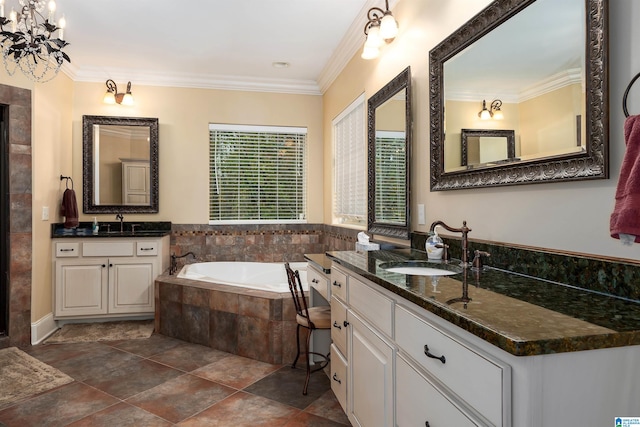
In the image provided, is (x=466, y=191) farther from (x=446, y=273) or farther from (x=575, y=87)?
(x=575, y=87)

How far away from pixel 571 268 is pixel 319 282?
5.17 feet

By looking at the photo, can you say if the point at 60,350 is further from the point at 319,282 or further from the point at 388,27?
the point at 388,27

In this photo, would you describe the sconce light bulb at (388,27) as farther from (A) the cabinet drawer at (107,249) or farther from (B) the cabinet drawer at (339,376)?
(A) the cabinet drawer at (107,249)

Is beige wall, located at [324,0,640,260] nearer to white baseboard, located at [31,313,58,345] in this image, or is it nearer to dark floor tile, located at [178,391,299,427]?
dark floor tile, located at [178,391,299,427]

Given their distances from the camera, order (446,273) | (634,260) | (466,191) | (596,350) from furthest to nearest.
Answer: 1. (466,191)
2. (446,273)
3. (634,260)
4. (596,350)

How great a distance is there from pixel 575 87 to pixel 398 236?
5.08ft

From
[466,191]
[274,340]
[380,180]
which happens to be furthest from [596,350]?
[274,340]

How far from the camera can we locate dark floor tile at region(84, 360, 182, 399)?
108 inches

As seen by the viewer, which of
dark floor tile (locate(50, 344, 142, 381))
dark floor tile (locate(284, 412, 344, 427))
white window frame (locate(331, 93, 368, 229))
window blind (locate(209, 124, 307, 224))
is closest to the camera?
dark floor tile (locate(284, 412, 344, 427))

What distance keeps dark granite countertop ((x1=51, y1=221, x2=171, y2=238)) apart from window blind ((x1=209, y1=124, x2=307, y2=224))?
56 cm

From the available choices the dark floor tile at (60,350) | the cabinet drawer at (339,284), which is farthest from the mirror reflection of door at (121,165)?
the cabinet drawer at (339,284)

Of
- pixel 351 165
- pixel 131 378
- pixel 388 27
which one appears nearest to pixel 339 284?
pixel 388 27

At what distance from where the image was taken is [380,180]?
313cm

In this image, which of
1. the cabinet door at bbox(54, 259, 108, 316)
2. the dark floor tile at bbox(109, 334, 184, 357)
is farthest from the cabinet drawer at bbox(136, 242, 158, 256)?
the dark floor tile at bbox(109, 334, 184, 357)
